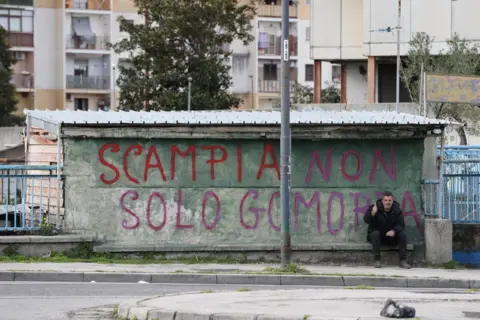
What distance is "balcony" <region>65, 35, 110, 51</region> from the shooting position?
8188cm

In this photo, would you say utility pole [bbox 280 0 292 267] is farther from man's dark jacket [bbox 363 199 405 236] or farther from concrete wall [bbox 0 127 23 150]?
concrete wall [bbox 0 127 23 150]

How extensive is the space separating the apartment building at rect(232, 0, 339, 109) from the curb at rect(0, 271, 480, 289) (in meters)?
62.1

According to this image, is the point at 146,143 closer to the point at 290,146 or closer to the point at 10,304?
the point at 290,146

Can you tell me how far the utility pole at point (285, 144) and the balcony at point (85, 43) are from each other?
6282 centimetres

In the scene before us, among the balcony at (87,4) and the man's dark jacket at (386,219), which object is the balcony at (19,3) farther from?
the man's dark jacket at (386,219)

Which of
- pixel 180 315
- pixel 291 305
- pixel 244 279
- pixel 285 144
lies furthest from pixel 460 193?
pixel 180 315

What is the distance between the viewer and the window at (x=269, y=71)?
85.4 m

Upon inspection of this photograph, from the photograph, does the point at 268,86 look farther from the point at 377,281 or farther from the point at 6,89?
the point at 377,281

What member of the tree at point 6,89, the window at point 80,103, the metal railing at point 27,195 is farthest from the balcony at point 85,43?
the metal railing at point 27,195

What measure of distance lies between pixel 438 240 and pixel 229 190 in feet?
13.1

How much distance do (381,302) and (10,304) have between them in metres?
4.75

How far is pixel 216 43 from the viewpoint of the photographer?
56250mm

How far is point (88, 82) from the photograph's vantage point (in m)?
82.6

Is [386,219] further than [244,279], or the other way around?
[386,219]
